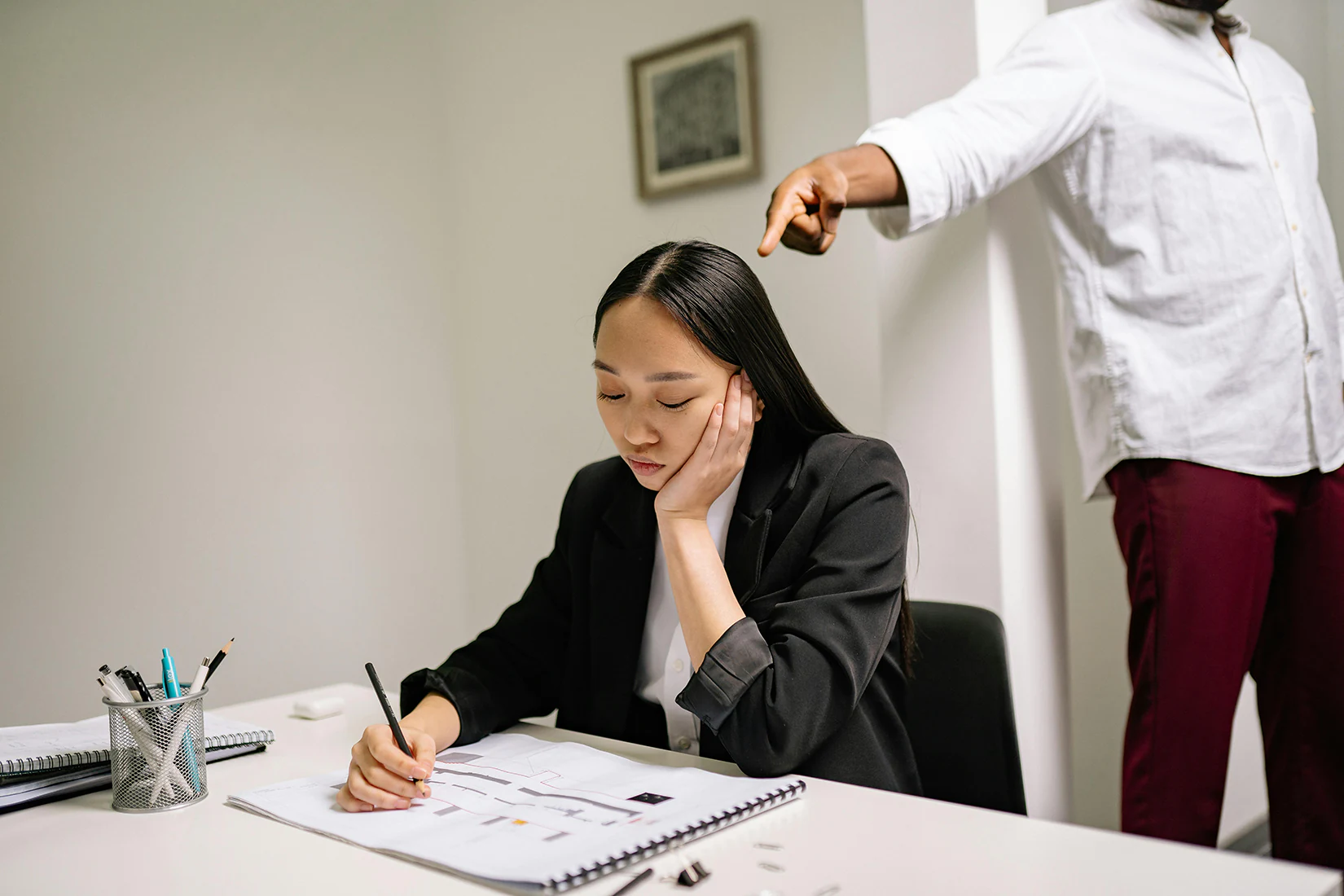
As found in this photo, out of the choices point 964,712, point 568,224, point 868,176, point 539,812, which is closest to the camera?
point 539,812

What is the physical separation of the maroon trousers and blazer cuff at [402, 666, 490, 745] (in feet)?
2.94

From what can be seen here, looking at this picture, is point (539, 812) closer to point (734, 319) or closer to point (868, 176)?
point (734, 319)

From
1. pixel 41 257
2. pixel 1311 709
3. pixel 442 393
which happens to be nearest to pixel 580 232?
pixel 442 393

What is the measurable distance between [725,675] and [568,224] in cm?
225

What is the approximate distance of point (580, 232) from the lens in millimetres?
3055

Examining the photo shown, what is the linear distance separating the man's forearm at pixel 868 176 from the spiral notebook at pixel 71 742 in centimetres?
98

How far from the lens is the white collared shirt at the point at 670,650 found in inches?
50.8

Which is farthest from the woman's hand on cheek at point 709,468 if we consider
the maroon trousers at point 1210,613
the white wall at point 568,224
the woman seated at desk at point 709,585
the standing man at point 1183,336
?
the white wall at point 568,224

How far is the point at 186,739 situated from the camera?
1041mm

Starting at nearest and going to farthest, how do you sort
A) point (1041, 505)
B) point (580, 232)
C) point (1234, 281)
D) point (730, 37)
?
point (1234, 281) → point (1041, 505) → point (730, 37) → point (580, 232)

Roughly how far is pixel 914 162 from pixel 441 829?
3.38 ft

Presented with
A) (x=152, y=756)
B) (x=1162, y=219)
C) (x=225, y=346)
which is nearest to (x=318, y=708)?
(x=152, y=756)

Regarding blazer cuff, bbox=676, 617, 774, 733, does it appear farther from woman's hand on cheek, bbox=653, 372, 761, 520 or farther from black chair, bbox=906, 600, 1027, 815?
black chair, bbox=906, 600, 1027, 815

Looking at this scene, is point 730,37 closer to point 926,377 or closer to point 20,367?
point 926,377
